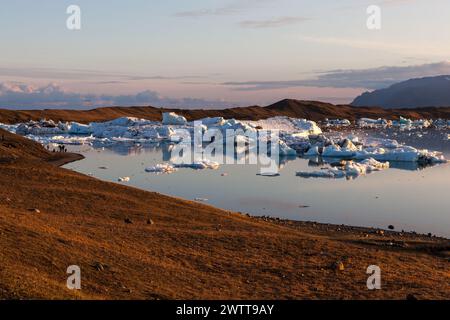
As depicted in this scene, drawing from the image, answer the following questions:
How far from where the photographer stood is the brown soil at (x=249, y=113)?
10231 centimetres

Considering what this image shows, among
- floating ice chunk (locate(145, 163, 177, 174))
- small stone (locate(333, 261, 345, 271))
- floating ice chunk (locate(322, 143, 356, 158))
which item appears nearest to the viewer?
small stone (locate(333, 261, 345, 271))

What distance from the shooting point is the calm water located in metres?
21.9

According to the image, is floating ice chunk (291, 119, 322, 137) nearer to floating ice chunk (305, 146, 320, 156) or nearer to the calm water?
floating ice chunk (305, 146, 320, 156)

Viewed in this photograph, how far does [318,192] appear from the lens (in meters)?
28.0

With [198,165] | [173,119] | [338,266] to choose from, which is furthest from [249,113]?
[338,266]

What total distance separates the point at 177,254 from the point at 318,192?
17022mm

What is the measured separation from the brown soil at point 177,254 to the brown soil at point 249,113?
3123 inches

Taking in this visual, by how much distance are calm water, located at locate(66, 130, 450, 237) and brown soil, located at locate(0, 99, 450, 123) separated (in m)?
64.0

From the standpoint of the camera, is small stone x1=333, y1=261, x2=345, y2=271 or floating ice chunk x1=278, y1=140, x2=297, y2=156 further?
floating ice chunk x1=278, y1=140, x2=297, y2=156

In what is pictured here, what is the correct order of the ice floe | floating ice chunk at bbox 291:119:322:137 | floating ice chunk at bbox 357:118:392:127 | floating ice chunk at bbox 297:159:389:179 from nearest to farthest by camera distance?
floating ice chunk at bbox 297:159:389:179
the ice floe
floating ice chunk at bbox 291:119:322:137
floating ice chunk at bbox 357:118:392:127

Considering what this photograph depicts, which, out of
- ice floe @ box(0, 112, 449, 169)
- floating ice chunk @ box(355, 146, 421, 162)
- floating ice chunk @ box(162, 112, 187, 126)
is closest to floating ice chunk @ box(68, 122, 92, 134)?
ice floe @ box(0, 112, 449, 169)

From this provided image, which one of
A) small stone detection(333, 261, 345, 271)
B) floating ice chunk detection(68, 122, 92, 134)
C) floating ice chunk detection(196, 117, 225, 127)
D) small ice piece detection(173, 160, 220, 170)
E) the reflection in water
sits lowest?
the reflection in water
